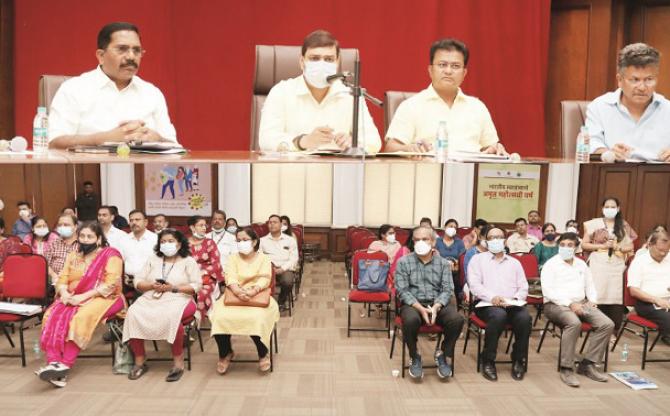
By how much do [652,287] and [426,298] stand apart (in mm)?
1684

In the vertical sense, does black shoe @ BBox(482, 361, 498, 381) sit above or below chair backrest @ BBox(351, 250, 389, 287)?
below

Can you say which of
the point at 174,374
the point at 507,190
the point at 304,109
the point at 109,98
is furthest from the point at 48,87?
the point at 507,190

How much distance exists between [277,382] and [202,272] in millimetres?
902

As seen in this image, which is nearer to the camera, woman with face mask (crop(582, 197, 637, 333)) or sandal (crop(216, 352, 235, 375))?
woman with face mask (crop(582, 197, 637, 333))

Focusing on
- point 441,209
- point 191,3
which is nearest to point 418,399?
point 441,209

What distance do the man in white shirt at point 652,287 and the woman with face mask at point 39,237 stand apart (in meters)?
3.75

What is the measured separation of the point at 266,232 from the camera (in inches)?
144

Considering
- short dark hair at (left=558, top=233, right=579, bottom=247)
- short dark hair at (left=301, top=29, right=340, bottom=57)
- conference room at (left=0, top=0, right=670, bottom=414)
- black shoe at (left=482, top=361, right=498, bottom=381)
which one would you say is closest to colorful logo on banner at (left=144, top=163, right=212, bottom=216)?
conference room at (left=0, top=0, right=670, bottom=414)

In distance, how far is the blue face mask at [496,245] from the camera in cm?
359

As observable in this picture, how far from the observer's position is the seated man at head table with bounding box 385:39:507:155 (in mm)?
2996

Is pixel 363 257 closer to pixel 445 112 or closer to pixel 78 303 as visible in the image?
pixel 445 112

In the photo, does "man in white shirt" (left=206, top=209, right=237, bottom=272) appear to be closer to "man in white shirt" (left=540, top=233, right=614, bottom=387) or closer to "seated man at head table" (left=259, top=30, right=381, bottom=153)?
"seated man at head table" (left=259, top=30, right=381, bottom=153)

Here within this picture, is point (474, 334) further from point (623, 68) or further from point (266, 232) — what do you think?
point (623, 68)

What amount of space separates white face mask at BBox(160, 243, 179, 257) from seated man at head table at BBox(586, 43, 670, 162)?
245cm
